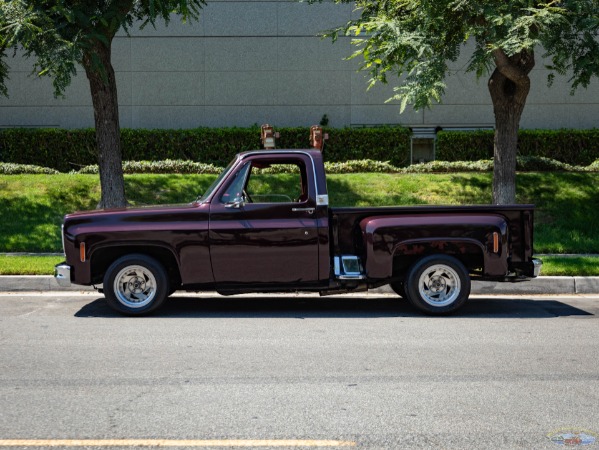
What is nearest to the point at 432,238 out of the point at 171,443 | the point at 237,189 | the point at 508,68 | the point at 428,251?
the point at 428,251

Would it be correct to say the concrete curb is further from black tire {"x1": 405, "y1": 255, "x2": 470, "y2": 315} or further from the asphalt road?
black tire {"x1": 405, "y1": 255, "x2": 470, "y2": 315}

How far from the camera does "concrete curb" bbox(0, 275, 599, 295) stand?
1066cm

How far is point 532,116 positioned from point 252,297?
48.5 feet

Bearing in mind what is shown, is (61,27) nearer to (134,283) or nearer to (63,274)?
(63,274)

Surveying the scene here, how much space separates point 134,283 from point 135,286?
0.12 ft

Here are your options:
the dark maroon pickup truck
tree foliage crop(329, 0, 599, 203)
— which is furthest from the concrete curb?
tree foliage crop(329, 0, 599, 203)

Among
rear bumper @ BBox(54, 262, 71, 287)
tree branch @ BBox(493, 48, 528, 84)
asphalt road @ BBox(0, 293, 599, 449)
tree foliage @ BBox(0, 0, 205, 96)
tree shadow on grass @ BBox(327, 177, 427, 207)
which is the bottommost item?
asphalt road @ BBox(0, 293, 599, 449)

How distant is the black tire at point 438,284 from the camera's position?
8.80m

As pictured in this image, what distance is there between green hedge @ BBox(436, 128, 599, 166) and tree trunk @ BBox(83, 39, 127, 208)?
9556 millimetres

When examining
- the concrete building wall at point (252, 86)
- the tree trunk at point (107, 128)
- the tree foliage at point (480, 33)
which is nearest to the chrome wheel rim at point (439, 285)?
the tree foliage at point (480, 33)

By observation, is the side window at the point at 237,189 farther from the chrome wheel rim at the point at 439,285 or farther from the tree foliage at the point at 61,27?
the tree foliage at the point at 61,27

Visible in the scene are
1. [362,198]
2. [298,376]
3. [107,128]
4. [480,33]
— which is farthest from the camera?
[362,198]

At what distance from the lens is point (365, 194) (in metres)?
16.9

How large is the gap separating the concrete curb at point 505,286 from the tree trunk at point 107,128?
14.6 feet
